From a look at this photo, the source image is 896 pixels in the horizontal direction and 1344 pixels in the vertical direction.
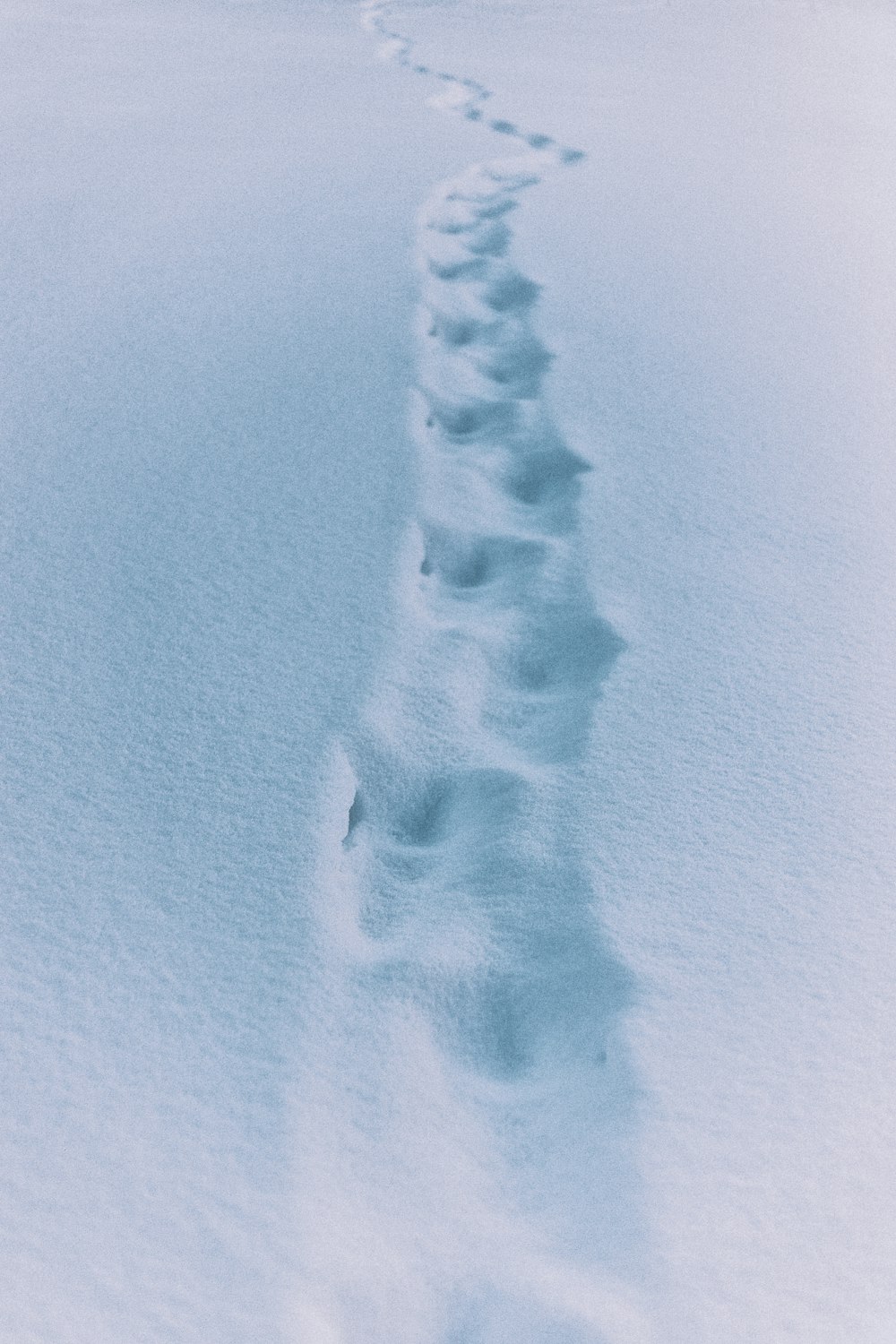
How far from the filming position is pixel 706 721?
1117 millimetres

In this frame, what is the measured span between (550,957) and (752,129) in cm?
289

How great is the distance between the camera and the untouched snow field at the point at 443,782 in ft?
2.38


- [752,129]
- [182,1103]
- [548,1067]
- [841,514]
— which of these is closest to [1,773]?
[182,1103]

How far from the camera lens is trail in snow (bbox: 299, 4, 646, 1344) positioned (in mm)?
710

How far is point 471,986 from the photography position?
890 mm

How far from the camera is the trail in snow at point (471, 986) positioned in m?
0.71

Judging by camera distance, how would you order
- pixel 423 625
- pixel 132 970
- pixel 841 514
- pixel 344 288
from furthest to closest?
pixel 344 288, pixel 841 514, pixel 423 625, pixel 132 970

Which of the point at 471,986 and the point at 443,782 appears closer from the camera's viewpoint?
the point at 471,986

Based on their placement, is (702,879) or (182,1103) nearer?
(182,1103)

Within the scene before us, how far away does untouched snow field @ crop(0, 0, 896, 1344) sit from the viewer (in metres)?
0.73

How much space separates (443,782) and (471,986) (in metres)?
0.23

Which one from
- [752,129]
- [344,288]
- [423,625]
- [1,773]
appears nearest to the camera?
[1,773]

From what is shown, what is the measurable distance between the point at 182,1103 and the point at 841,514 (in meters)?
0.97

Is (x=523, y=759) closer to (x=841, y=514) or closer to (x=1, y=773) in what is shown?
(x=1, y=773)
